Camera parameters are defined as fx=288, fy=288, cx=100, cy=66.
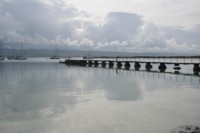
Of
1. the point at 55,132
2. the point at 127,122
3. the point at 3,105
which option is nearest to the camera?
the point at 55,132

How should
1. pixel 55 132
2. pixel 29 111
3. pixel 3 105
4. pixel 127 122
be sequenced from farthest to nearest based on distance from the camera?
pixel 3 105 < pixel 29 111 < pixel 127 122 < pixel 55 132

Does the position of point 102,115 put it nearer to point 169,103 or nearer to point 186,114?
point 186,114

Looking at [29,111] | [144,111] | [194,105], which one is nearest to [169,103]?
[194,105]

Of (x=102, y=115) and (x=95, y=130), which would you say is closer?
(x=95, y=130)

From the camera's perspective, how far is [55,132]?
1522cm

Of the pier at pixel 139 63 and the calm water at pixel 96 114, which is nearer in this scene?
the calm water at pixel 96 114

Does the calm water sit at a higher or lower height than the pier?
lower

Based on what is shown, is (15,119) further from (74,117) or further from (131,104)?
(131,104)

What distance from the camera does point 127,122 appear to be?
1733 centimetres

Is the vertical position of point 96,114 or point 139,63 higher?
point 139,63

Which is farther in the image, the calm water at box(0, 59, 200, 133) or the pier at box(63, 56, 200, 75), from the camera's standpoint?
the pier at box(63, 56, 200, 75)

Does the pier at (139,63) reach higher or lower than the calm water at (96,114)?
higher

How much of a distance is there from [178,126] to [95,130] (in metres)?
4.67

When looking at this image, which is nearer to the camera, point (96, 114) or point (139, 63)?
point (96, 114)
